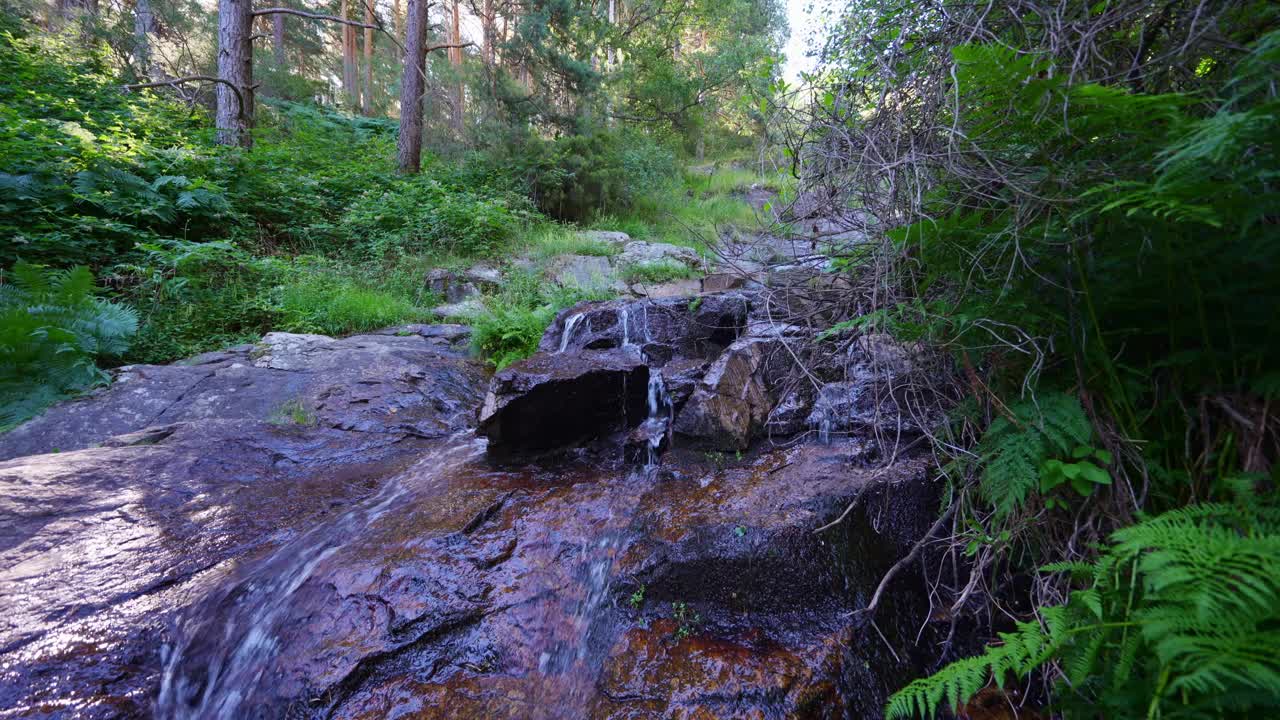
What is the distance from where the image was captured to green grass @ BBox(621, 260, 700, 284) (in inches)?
321

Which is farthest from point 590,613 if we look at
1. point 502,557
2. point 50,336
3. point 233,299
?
point 233,299

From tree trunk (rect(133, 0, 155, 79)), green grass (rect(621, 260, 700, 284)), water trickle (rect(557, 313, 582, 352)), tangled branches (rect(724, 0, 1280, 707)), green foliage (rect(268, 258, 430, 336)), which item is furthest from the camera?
tree trunk (rect(133, 0, 155, 79))

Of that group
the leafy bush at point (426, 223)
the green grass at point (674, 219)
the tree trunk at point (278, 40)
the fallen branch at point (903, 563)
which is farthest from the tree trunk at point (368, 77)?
the fallen branch at point (903, 563)

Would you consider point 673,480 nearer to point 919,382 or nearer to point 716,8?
point 919,382

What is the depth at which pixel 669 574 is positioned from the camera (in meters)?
2.46

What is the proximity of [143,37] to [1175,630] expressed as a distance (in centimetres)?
1978

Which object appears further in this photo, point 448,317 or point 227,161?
point 227,161

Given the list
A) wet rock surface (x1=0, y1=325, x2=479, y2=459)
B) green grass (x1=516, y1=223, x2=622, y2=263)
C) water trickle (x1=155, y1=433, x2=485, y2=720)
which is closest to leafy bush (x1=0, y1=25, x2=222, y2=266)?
wet rock surface (x1=0, y1=325, x2=479, y2=459)

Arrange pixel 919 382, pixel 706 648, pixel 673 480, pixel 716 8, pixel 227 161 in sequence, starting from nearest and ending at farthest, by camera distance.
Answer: pixel 706 648 → pixel 919 382 → pixel 673 480 → pixel 227 161 → pixel 716 8

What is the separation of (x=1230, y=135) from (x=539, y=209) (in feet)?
35.1

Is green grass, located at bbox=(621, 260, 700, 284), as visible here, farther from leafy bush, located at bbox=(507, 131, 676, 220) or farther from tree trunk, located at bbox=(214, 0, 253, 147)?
tree trunk, located at bbox=(214, 0, 253, 147)

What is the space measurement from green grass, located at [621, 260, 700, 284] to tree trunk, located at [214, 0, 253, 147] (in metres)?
7.53

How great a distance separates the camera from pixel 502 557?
2.73m

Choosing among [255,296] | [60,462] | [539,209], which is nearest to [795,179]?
[60,462]
